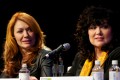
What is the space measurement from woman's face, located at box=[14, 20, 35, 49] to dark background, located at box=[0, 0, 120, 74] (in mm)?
1651

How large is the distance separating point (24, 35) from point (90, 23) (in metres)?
0.68

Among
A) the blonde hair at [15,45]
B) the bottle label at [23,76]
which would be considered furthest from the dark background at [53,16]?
the bottle label at [23,76]

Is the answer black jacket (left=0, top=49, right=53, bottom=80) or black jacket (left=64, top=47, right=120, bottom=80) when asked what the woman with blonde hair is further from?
black jacket (left=64, top=47, right=120, bottom=80)

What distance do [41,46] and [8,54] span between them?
34 cm

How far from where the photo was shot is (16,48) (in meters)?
3.09

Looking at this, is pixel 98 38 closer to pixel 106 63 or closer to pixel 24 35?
pixel 106 63

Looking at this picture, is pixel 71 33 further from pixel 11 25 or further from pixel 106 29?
pixel 106 29

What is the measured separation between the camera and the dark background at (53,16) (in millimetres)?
4641

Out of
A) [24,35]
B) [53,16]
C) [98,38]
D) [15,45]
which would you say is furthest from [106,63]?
[53,16]

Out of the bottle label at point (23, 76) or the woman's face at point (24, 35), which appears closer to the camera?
the bottle label at point (23, 76)

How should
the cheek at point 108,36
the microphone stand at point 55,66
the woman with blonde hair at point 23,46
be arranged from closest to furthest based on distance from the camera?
the microphone stand at point 55,66, the cheek at point 108,36, the woman with blonde hair at point 23,46

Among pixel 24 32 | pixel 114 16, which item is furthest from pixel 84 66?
pixel 24 32

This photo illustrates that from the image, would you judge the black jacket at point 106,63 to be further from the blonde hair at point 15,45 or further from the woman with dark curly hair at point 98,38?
the blonde hair at point 15,45

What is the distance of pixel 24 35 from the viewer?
9.70 feet
